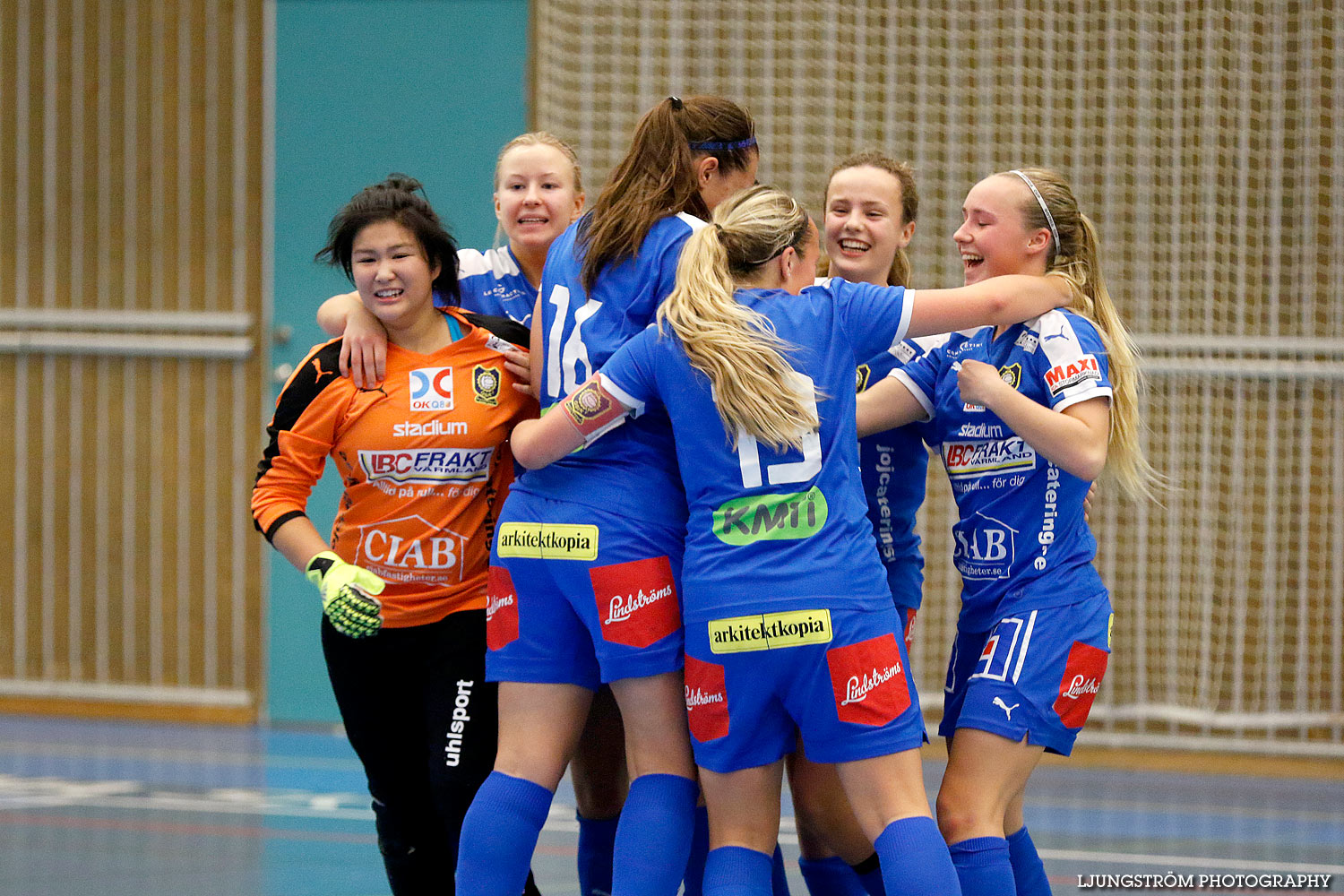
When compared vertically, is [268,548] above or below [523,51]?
below

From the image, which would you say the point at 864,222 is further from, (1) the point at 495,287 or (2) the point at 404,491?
(2) the point at 404,491

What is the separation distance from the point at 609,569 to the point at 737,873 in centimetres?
59

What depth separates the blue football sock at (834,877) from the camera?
2.81 metres

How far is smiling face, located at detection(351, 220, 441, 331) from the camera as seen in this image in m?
2.77

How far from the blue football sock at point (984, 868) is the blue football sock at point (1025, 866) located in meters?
0.26

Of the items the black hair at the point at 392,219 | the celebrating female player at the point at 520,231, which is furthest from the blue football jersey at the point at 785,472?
the celebrating female player at the point at 520,231

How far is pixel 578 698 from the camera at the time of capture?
255 centimetres

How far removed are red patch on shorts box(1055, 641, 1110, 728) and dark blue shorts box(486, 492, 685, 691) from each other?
2.50ft

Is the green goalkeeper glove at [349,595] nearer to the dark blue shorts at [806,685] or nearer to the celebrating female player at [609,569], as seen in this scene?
the celebrating female player at [609,569]

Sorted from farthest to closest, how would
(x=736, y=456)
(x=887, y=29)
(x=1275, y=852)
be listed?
(x=887, y=29) < (x=1275, y=852) < (x=736, y=456)

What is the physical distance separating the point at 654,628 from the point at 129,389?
5.54m

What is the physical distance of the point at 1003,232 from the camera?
270 centimetres

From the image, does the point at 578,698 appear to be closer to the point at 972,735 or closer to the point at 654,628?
the point at 654,628

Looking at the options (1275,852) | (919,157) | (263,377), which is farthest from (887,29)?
(1275,852)
